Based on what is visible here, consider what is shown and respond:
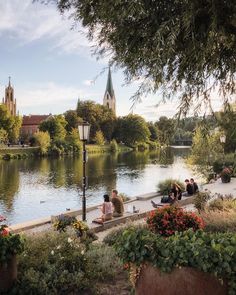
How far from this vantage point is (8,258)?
19.3 ft

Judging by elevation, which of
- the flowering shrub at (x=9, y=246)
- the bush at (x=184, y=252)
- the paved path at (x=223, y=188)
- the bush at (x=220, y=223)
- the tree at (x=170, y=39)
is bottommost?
the paved path at (x=223, y=188)

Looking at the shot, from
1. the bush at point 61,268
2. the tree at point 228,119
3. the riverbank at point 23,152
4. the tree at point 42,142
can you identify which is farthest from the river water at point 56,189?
the tree at point 42,142

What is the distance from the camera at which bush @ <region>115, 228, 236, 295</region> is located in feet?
14.7

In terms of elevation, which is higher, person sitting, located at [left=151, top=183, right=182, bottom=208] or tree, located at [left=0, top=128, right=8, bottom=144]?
tree, located at [left=0, top=128, right=8, bottom=144]

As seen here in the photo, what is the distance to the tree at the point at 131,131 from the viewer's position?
122 meters

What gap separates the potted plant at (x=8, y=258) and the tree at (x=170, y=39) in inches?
107

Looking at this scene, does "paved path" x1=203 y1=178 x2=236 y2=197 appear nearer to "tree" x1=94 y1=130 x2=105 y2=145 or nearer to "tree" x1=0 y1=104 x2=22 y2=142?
"tree" x1=0 y1=104 x2=22 y2=142

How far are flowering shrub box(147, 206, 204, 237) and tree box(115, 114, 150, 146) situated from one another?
112 m

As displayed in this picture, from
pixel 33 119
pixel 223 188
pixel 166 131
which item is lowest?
pixel 223 188

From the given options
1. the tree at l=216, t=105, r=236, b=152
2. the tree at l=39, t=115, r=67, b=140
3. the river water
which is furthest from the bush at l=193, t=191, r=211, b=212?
the tree at l=39, t=115, r=67, b=140

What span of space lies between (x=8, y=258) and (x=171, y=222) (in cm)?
403

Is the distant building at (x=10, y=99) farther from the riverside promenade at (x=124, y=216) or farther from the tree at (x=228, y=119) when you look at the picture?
the tree at (x=228, y=119)

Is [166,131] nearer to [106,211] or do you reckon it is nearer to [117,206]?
[106,211]

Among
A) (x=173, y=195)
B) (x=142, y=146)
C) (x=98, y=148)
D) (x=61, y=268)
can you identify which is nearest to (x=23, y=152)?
(x=98, y=148)
